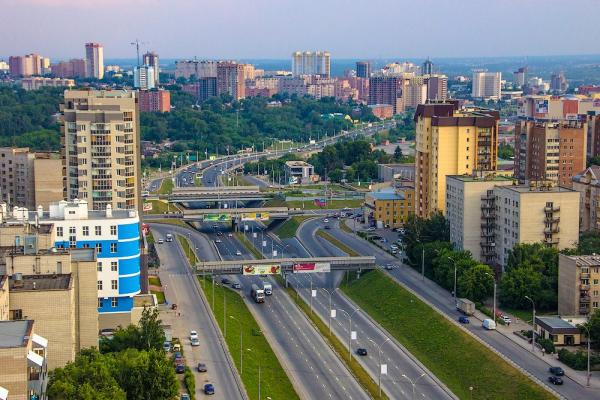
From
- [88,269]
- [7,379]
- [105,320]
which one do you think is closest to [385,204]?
[105,320]

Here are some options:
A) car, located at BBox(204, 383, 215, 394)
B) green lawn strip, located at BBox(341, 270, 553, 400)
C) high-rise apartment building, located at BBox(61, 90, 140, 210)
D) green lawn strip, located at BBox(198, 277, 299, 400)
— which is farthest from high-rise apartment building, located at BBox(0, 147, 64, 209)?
car, located at BBox(204, 383, 215, 394)

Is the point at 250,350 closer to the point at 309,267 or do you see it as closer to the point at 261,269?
the point at 261,269

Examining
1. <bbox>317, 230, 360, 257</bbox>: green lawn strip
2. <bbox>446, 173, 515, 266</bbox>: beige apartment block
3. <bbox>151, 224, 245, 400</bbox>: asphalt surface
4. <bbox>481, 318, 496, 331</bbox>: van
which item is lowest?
<bbox>151, 224, 245, 400</bbox>: asphalt surface

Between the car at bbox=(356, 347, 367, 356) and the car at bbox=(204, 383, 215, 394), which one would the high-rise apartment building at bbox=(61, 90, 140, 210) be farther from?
the car at bbox=(204, 383, 215, 394)

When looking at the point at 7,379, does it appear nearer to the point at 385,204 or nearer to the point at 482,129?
the point at 482,129

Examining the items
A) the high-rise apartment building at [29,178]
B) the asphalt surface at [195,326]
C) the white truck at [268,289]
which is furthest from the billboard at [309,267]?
the high-rise apartment building at [29,178]

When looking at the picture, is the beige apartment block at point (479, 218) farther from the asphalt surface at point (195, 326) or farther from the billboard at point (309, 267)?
the asphalt surface at point (195, 326)
